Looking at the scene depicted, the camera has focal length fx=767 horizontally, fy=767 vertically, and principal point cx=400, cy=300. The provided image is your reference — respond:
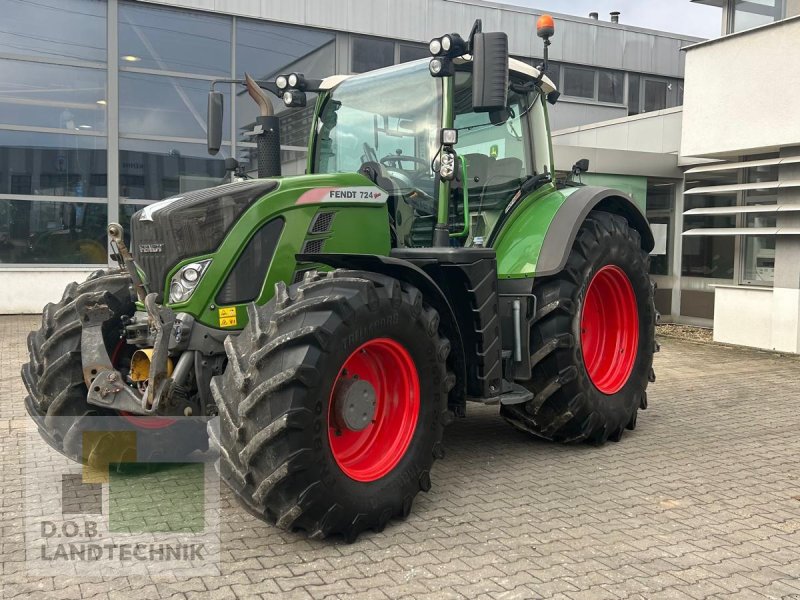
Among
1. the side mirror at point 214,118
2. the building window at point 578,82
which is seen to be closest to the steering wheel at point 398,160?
the side mirror at point 214,118

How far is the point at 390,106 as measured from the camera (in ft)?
16.4

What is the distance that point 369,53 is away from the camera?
15852 millimetres

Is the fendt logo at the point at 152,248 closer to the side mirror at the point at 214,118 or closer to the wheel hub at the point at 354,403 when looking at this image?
the side mirror at the point at 214,118

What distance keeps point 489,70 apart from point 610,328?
8.65ft

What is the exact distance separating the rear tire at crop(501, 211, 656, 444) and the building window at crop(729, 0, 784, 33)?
20.9 feet

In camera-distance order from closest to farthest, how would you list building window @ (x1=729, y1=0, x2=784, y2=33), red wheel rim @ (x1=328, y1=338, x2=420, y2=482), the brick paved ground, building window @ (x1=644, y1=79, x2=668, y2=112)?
the brick paved ground
red wheel rim @ (x1=328, y1=338, x2=420, y2=482)
building window @ (x1=729, y1=0, x2=784, y2=33)
building window @ (x1=644, y1=79, x2=668, y2=112)

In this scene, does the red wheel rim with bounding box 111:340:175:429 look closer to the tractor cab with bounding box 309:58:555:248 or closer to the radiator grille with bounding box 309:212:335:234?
the radiator grille with bounding box 309:212:335:234

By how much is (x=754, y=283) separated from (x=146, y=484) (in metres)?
9.24

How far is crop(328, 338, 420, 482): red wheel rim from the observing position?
390cm

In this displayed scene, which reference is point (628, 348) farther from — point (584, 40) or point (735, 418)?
point (584, 40)

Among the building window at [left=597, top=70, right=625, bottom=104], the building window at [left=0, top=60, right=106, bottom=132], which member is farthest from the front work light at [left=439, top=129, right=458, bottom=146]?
the building window at [left=597, top=70, right=625, bottom=104]

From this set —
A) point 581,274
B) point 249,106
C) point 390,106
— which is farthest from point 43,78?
point 581,274

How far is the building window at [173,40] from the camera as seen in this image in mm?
13938

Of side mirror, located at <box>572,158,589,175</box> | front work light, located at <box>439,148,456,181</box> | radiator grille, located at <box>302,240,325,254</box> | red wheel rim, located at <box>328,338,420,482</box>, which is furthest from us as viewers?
side mirror, located at <box>572,158,589,175</box>
